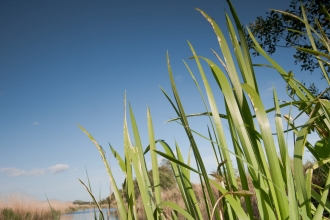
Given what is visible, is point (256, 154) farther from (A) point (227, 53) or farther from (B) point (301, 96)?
(B) point (301, 96)

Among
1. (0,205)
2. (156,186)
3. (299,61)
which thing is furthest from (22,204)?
(156,186)

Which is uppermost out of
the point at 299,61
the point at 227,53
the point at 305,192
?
the point at 299,61

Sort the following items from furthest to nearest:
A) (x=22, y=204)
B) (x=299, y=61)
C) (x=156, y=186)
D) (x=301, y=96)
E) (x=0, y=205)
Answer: (x=22, y=204)
(x=0, y=205)
(x=299, y=61)
(x=301, y=96)
(x=156, y=186)

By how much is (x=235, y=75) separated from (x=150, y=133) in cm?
21

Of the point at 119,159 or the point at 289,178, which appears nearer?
the point at 289,178

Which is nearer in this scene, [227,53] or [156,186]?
[227,53]

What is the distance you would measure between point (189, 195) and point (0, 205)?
10537 mm

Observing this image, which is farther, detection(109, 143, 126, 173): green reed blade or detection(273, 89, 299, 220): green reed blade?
detection(109, 143, 126, 173): green reed blade

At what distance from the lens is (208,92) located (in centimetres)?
43

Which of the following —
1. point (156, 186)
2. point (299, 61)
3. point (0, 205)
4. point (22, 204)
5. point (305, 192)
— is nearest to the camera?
point (305, 192)

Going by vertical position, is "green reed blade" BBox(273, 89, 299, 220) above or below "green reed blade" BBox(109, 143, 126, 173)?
below

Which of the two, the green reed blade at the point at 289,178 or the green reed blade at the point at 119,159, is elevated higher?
the green reed blade at the point at 119,159

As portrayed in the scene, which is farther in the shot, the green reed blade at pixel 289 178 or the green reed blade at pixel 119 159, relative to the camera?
the green reed blade at pixel 119 159

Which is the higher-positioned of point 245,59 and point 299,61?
point 299,61
